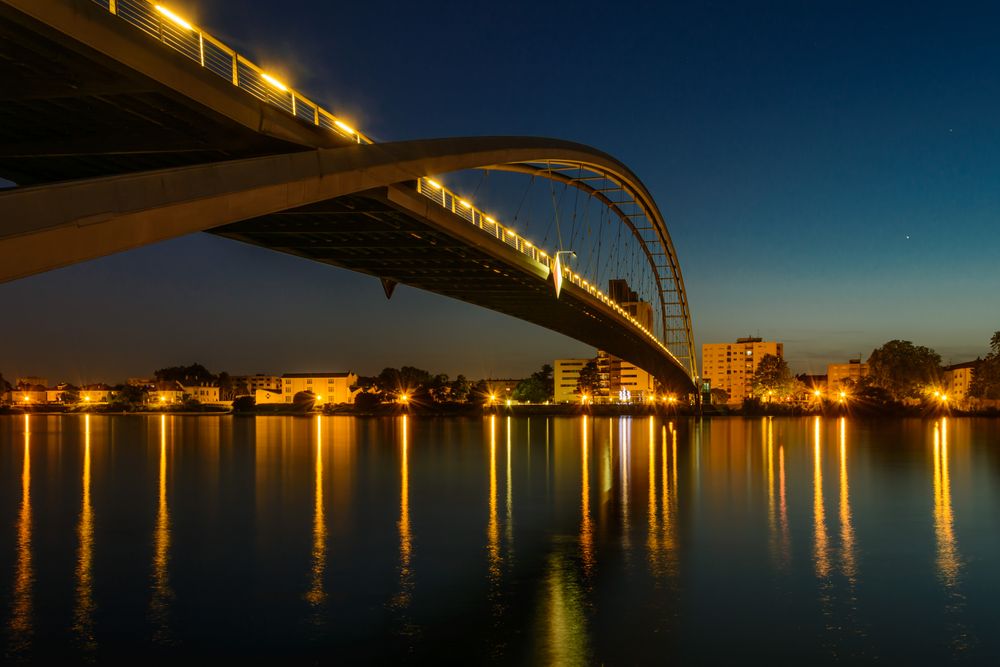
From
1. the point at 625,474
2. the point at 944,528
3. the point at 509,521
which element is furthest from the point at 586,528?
the point at 625,474

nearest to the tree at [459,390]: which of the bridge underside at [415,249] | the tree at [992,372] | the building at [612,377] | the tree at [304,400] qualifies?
the tree at [304,400]

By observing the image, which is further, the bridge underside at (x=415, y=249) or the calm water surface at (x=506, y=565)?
the bridge underside at (x=415, y=249)

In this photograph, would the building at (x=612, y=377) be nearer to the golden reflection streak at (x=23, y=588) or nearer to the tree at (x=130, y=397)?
the tree at (x=130, y=397)

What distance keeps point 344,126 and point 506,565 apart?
9324 millimetres

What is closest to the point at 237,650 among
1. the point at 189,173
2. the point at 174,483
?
the point at 189,173

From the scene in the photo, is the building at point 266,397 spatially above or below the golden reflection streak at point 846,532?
above

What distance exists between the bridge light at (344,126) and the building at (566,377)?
17123cm

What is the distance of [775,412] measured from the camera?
103688 millimetres

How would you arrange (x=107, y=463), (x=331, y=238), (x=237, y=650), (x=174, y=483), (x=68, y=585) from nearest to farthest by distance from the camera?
(x=237, y=650)
(x=68, y=585)
(x=331, y=238)
(x=174, y=483)
(x=107, y=463)

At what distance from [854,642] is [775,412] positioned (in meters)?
97.8

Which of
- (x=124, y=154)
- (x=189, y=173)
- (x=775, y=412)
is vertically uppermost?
(x=124, y=154)

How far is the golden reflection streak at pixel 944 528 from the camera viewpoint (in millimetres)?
14742

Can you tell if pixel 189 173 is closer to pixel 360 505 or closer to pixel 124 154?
pixel 124 154

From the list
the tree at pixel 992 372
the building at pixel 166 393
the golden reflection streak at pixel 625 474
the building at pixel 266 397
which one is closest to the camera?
the golden reflection streak at pixel 625 474
